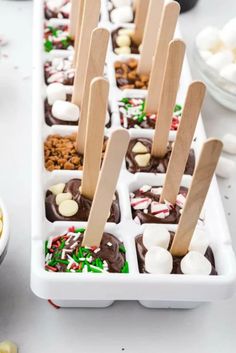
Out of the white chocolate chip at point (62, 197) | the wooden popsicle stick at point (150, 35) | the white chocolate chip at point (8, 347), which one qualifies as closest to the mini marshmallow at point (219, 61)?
the wooden popsicle stick at point (150, 35)

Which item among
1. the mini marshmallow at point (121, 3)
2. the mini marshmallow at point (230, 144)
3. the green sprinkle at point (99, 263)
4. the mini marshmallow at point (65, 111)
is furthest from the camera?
the mini marshmallow at point (121, 3)

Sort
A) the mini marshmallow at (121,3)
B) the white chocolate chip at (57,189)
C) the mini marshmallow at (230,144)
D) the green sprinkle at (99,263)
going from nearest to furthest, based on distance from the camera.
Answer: the green sprinkle at (99,263), the white chocolate chip at (57,189), the mini marshmallow at (230,144), the mini marshmallow at (121,3)

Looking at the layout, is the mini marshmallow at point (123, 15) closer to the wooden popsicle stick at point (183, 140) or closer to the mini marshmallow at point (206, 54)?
the mini marshmallow at point (206, 54)

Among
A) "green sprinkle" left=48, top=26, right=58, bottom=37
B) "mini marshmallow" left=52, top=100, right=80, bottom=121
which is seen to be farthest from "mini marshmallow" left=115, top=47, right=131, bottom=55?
"mini marshmallow" left=52, top=100, right=80, bottom=121

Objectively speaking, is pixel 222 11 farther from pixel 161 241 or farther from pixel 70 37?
pixel 161 241

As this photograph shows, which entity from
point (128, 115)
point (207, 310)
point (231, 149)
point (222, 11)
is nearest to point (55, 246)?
point (207, 310)

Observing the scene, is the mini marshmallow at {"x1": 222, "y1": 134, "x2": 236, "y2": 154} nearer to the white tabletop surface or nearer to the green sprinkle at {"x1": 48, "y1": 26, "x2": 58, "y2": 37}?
the white tabletop surface
